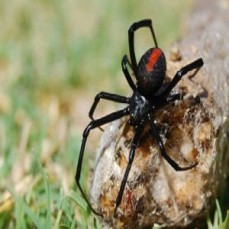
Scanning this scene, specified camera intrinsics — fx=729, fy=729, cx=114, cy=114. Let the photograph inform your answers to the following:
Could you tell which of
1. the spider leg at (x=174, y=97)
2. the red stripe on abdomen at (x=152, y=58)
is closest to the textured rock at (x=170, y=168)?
the spider leg at (x=174, y=97)

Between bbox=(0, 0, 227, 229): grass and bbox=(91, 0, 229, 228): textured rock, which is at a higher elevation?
bbox=(0, 0, 227, 229): grass

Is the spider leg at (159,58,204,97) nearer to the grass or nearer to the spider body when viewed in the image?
the spider body

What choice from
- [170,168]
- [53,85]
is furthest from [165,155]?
[53,85]

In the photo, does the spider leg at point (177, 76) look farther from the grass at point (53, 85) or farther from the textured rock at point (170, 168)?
the grass at point (53, 85)

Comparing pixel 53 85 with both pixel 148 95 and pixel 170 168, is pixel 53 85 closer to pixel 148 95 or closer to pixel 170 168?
pixel 148 95

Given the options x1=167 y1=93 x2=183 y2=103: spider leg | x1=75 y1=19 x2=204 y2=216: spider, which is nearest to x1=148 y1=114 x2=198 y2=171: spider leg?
x1=75 y1=19 x2=204 y2=216: spider

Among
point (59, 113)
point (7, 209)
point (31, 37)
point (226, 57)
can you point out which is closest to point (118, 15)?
point (31, 37)

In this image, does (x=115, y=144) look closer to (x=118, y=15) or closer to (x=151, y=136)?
(x=151, y=136)
